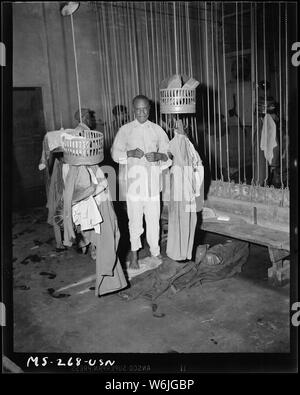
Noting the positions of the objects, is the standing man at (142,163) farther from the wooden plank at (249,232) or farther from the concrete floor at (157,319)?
the concrete floor at (157,319)

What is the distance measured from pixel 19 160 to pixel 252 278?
5218mm

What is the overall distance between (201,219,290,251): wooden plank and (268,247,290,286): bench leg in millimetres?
100

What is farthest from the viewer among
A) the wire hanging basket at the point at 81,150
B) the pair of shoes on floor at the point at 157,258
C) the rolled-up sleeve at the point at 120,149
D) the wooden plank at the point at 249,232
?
the pair of shoes on floor at the point at 157,258

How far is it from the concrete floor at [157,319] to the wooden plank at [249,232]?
1.46 ft

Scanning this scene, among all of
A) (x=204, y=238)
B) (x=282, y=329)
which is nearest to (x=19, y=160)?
(x=204, y=238)

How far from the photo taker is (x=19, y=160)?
7656mm

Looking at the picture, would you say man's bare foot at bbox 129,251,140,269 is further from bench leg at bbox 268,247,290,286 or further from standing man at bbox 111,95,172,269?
bench leg at bbox 268,247,290,286

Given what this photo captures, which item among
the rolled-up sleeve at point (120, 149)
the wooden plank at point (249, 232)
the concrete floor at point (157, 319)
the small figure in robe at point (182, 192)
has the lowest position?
the concrete floor at point (157, 319)

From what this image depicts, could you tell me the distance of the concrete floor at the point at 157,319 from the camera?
3152 millimetres

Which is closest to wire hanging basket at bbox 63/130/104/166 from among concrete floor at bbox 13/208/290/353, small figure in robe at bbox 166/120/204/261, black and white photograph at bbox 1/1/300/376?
black and white photograph at bbox 1/1/300/376

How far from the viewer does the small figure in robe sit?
3.89 meters

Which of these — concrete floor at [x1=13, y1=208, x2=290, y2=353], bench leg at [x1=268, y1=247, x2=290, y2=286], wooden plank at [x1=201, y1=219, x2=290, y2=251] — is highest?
wooden plank at [x1=201, y1=219, x2=290, y2=251]

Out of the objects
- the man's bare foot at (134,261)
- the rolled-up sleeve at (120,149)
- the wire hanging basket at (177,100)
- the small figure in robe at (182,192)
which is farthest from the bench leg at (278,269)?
the rolled-up sleeve at (120,149)
